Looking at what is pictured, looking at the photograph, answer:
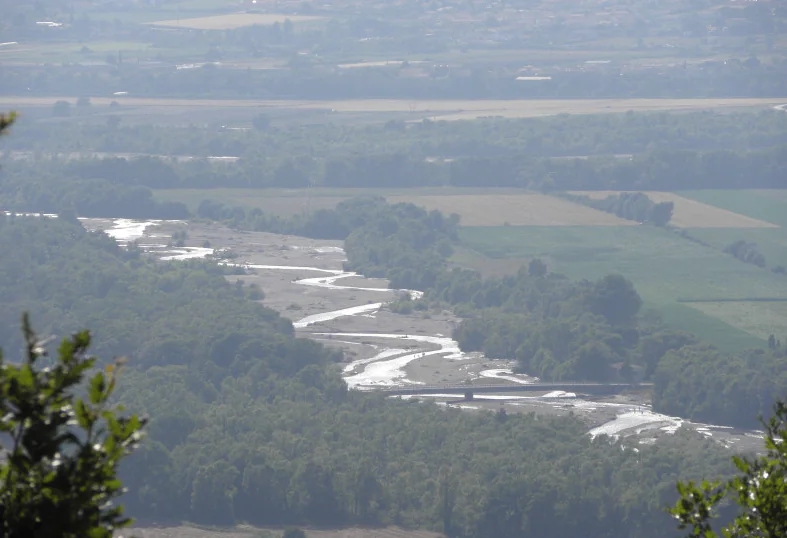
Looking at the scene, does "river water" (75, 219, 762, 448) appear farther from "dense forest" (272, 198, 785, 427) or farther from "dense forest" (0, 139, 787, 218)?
"dense forest" (0, 139, 787, 218)

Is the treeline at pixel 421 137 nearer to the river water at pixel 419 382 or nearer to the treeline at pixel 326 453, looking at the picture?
the river water at pixel 419 382

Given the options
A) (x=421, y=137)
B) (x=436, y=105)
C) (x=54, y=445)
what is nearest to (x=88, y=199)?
(x=421, y=137)

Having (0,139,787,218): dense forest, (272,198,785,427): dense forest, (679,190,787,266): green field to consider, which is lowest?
(272,198,785,427): dense forest

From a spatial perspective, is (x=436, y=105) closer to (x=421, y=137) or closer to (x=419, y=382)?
(x=421, y=137)

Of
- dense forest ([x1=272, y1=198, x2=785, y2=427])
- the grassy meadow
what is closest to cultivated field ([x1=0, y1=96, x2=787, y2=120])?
the grassy meadow

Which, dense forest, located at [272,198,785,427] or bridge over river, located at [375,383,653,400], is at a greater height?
dense forest, located at [272,198,785,427]

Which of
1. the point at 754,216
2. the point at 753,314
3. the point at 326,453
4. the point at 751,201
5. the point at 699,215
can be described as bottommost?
the point at 326,453
